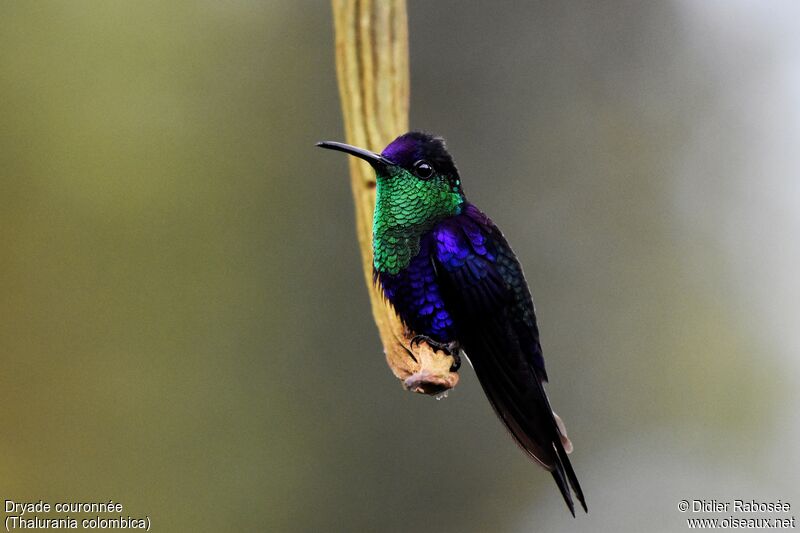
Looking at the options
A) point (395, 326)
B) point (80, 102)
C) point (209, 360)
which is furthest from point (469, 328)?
point (80, 102)

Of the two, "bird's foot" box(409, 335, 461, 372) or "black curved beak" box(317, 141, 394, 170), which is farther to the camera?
"bird's foot" box(409, 335, 461, 372)

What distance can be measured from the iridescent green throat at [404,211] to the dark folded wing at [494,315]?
29 mm

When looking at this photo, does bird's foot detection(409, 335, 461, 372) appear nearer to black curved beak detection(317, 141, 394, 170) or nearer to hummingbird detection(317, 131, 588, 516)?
hummingbird detection(317, 131, 588, 516)

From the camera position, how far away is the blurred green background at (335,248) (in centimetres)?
165

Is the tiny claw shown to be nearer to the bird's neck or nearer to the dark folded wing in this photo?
the dark folded wing

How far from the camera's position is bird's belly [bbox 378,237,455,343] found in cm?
125

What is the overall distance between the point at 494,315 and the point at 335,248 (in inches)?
24.5

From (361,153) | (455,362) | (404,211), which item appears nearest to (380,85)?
(361,153)

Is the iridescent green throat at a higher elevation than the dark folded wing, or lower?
higher

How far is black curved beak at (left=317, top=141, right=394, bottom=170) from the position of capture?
1.07 metres

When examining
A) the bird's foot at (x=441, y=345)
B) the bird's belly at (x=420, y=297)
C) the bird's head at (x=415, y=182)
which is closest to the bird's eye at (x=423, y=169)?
the bird's head at (x=415, y=182)

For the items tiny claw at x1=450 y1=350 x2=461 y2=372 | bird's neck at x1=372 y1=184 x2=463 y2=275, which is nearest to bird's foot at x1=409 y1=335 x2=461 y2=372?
tiny claw at x1=450 y1=350 x2=461 y2=372

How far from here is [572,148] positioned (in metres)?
1.83

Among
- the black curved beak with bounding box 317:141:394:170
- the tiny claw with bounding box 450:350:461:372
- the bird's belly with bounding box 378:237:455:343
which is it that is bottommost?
the tiny claw with bounding box 450:350:461:372
